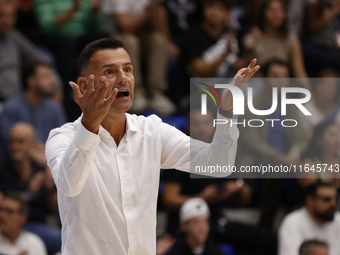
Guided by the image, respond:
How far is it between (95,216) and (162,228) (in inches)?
136

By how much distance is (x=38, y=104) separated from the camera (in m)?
6.12

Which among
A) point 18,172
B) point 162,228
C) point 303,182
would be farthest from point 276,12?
point 18,172

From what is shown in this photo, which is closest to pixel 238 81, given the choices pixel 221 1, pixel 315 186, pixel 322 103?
pixel 315 186

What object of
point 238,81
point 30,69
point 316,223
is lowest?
point 316,223

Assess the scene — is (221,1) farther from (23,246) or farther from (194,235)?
(23,246)

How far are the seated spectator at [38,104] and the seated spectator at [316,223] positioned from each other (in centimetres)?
251

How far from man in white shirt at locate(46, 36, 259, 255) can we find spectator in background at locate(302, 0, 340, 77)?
4.66m

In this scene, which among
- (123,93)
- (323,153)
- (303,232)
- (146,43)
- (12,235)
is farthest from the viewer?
(146,43)

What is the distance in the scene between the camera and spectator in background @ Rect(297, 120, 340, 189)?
5.81 meters

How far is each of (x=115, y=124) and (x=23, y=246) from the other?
2.82 m

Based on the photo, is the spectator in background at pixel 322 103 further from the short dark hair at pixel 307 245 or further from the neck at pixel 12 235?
the neck at pixel 12 235

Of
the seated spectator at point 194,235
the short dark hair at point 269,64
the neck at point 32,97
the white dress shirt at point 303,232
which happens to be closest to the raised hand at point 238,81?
the seated spectator at point 194,235

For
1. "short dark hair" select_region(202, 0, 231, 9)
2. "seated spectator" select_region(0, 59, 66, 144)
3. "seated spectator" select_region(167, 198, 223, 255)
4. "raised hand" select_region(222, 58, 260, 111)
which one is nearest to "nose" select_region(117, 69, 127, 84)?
"raised hand" select_region(222, 58, 260, 111)

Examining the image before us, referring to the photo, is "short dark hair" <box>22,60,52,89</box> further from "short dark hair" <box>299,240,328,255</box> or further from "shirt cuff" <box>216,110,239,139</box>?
"shirt cuff" <box>216,110,239,139</box>
